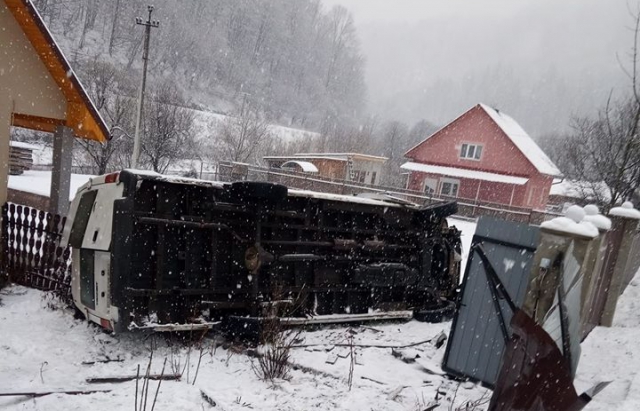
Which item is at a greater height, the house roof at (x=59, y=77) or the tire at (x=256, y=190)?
the house roof at (x=59, y=77)

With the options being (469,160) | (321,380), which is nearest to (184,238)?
(321,380)

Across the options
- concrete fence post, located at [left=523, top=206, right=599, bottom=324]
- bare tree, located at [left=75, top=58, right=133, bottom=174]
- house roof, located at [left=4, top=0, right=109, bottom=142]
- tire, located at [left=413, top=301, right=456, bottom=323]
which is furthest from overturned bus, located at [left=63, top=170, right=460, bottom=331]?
bare tree, located at [left=75, top=58, right=133, bottom=174]

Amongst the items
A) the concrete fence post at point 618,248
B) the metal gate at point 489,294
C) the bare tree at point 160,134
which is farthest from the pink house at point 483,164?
the metal gate at point 489,294

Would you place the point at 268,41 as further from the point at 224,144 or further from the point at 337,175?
the point at 337,175

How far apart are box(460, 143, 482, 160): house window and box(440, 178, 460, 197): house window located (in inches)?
95.0

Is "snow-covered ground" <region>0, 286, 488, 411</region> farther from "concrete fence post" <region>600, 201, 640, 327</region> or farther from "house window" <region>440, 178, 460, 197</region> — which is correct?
"house window" <region>440, 178, 460, 197</region>

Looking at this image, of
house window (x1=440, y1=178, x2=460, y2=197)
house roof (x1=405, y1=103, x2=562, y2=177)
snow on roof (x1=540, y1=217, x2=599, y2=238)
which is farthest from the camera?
house window (x1=440, y1=178, x2=460, y2=197)

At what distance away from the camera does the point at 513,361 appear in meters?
3.34

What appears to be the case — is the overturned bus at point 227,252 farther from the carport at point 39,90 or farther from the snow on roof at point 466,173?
the snow on roof at point 466,173

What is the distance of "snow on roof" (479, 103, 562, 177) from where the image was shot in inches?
1236

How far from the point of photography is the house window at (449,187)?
112ft

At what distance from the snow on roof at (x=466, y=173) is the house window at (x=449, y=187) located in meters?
0.82

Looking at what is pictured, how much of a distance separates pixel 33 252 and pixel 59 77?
137 inches

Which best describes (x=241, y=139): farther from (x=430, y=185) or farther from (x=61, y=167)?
(x=61, y=167)
